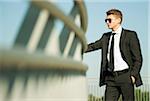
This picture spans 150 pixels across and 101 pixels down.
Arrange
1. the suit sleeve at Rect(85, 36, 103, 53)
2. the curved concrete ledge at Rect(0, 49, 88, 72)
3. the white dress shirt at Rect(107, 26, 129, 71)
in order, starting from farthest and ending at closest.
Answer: the suit sleeve at Rect(85, 36, 103, 53) → the white dress shirt at Rect(107, 26, 129, 71) → the curved concrete ledge at Rect(0, 49, 88, 72)

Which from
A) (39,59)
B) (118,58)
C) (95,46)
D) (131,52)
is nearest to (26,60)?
(39,59)

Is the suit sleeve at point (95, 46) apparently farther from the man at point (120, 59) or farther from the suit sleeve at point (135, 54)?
the suit sleeve at point (135, 54)

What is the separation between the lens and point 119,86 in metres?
4.56

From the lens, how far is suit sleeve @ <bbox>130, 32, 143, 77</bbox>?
4.50 m

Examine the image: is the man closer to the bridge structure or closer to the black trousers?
the black trousers

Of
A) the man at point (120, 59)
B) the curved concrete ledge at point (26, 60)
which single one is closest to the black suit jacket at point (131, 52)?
the man at point (120, 59)

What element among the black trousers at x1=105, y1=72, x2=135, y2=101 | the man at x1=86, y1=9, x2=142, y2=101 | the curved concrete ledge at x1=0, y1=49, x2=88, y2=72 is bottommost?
the curved concrete ledge at x1=0, y1=49, x2=88, y2=72

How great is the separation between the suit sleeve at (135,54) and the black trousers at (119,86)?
0.10m

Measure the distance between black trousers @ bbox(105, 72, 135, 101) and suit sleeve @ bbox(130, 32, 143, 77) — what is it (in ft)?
0.33

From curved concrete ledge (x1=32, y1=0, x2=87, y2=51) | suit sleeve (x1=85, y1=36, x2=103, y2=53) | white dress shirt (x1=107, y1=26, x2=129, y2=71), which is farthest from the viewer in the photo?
suit sleeve (x1=85, y1=36, x2=103, y2=53)

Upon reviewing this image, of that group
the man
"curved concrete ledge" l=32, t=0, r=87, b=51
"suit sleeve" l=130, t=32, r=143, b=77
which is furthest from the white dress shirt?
"curved concrete ledge" l=32, t=0, r=87, b=51

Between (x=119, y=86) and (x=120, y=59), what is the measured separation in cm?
31

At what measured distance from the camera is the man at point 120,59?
14.7 feet

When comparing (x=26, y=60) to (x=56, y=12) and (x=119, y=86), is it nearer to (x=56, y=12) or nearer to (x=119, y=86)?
(x=56, y=12)
